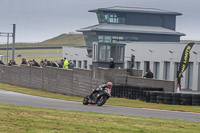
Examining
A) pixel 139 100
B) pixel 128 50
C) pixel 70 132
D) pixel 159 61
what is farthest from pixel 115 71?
pixel 70 132

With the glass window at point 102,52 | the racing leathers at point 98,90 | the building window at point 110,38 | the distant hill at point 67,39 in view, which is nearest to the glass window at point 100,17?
the building window at point 110,38

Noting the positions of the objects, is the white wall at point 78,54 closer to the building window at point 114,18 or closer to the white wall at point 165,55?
the building window at point 114,18

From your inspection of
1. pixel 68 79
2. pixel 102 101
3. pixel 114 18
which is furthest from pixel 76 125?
pixel 114 18

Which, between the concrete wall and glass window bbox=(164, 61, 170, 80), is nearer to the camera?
the concrete wall

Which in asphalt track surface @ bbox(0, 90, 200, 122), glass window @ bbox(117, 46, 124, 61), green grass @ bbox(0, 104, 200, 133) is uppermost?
glass window @ bbox(117, 46, 124, 61)

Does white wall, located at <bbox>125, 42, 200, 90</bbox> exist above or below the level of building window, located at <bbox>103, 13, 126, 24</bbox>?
below

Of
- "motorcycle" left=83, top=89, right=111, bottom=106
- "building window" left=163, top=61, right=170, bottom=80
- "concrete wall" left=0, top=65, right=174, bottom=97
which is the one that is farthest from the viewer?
"building window" left=163, top=61, right=170, bottom=80

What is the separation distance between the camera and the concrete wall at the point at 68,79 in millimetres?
35006

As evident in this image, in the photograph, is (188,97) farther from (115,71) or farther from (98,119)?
(98,119)

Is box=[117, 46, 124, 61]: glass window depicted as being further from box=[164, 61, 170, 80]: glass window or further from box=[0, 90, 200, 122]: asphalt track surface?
box=[0, 90, 200, 122]: asphalt track surface

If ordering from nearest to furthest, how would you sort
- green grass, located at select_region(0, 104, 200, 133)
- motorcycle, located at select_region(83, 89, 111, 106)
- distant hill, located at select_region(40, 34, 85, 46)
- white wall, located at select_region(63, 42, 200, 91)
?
green grass, located at select_region(0, 104, 200, 133) → motorcycle, located at select_region(83, 89, 111, 106) → white wall, located at select_region(63, 42, 200, 91) → distant hill, located at select_region(40, 34, 85, 46)

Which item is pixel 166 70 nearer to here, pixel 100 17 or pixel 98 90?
pixel 98 90

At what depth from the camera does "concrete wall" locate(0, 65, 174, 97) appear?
35.0 meters

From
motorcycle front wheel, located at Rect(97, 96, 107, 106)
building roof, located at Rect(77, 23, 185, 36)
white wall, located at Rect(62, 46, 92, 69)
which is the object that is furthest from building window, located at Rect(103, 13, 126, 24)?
motorcycle front wheel, located at Rect(97, 96, 107, 106)
